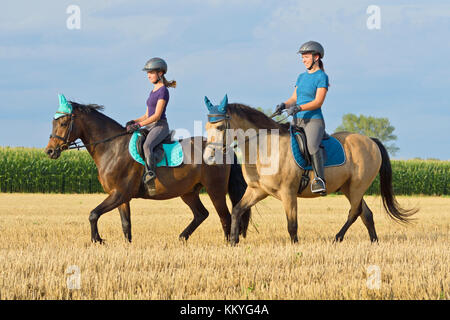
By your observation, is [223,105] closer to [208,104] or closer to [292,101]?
[208,104]

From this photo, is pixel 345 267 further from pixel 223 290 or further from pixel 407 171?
pixel 407 171

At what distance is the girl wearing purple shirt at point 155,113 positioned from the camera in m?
9.46

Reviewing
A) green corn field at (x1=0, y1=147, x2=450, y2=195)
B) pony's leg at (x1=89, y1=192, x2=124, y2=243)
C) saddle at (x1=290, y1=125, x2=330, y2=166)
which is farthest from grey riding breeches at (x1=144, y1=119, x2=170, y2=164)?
green corn field at (x1=0, y1=147, x2=450, y2=195)

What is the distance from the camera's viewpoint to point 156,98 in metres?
9.54

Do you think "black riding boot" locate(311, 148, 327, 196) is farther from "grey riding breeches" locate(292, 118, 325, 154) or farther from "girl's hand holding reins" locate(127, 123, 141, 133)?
"girl's hand holding reins" locate(127, 123, 141, 133)

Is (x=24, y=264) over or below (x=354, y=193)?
below

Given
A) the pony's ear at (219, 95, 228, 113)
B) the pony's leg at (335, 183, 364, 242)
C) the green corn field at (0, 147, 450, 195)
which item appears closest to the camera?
the pony's ear at (219, 95, 228, 113)

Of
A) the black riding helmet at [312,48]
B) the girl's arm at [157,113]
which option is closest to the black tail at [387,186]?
the black riding helmet at [312,48]

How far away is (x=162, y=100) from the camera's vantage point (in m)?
9.43

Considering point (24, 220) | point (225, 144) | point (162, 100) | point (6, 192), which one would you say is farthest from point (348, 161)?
point (6, 192)

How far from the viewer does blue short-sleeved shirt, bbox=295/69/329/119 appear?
872cm

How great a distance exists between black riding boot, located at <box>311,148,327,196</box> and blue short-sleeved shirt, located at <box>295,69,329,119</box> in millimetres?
609

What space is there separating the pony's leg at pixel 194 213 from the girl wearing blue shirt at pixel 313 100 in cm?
239
